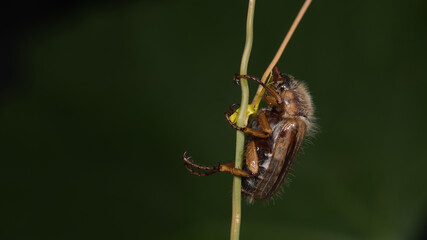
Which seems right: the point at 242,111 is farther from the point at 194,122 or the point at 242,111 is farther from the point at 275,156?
the point at 194,122

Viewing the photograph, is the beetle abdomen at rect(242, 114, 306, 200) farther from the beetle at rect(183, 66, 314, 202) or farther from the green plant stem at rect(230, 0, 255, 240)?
the green plant stem at rect(230, 0, 255, 240)

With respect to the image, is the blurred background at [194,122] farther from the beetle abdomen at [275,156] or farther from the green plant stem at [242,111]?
the green plant stem at [242,111]

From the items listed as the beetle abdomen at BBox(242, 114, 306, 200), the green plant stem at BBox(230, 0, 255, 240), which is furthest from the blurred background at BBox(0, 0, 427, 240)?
the green plant stem at BBox(230, 0, 255, 240)

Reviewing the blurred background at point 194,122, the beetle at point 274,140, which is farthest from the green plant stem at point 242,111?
the blurred background at point 194,122

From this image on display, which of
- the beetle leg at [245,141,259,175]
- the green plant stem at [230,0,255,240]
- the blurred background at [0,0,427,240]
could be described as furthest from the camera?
the blurred background at [0,0,427,240]

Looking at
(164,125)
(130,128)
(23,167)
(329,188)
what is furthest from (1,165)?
(329,188)

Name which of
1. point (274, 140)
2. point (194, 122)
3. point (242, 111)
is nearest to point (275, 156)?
point (274, 140)
